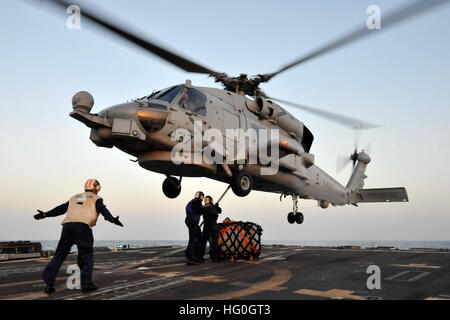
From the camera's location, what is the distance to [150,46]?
30.3 feet

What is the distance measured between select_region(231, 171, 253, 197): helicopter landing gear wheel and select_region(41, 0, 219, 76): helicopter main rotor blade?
404 centimetres

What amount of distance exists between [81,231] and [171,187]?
280 inches

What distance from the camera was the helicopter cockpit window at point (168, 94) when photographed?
34.2ft

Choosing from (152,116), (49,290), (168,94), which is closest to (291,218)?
(168,94)

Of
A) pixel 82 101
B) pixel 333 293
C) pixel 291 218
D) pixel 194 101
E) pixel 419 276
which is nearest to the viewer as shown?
pixel 333 293

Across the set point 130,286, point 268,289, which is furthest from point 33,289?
point 268,289

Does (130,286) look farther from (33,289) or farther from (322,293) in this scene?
(322,293)

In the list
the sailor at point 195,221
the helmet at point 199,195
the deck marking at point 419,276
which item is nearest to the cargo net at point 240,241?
the sailor at point 195,221

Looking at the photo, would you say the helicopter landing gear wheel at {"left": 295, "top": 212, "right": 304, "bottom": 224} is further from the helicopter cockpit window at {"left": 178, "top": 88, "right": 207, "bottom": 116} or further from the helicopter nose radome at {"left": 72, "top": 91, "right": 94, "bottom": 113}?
the helicopter nose radome at {"left": 72, "top": 91, "right": 94, "bottom": 113}

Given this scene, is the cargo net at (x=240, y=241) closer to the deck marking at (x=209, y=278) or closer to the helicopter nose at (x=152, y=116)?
the deck marking at (x=209, y=278)

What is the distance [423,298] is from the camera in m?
4.49

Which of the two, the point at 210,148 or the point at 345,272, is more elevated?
the point at 210,148

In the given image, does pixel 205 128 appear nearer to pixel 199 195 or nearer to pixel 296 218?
pixel 199 195
